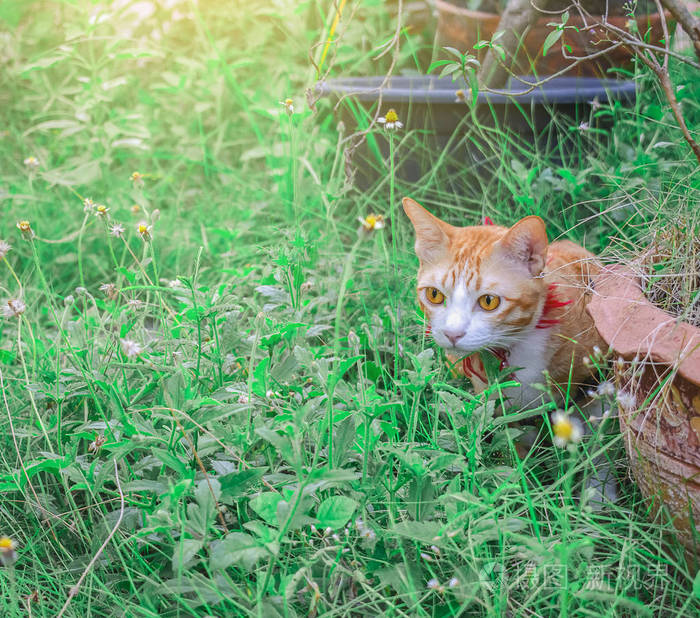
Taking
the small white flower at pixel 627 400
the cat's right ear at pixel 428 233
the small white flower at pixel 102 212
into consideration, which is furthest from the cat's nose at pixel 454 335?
the small white flower at pixel 102 212

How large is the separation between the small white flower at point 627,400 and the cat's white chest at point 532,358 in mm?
269

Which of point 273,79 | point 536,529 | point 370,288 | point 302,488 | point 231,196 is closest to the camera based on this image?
point 302,488

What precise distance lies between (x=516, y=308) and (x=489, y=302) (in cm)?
5

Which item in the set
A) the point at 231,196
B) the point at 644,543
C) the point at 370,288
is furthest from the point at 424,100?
the point at 644,543

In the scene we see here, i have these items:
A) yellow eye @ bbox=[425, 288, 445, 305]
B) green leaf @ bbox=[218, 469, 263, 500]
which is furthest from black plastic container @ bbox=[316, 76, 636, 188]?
green leaf @ bbox=[218, 469, 263, 500]

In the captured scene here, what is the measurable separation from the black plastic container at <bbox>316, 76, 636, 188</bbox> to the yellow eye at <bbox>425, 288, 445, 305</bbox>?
2.39 feet

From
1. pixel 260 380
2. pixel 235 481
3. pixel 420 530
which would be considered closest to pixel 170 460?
pixel 235 481

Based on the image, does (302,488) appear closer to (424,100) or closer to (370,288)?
(370,288)

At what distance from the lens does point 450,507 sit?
1096 millimetres

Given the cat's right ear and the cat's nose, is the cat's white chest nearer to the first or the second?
the cat's nose

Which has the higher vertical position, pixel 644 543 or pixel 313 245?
pixel 313 245

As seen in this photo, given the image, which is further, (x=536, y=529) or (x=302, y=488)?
(x=536, y=529)

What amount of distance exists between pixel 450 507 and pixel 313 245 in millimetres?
912

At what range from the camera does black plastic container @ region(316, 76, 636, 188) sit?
86.4 inches
